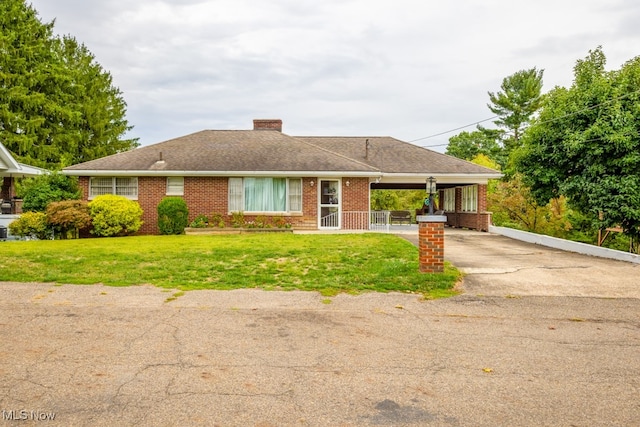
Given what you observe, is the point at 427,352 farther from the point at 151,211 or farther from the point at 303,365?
the point at 151,211

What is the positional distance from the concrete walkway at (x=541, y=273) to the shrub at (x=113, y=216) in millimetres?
12039

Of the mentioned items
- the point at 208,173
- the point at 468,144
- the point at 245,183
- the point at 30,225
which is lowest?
the point at 30,225

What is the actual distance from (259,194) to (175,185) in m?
3.70

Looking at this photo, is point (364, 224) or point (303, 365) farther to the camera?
point (364, 224)

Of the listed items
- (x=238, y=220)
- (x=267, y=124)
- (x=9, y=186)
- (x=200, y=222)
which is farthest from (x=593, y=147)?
(x=9, y=186)

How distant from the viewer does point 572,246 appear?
549 inches

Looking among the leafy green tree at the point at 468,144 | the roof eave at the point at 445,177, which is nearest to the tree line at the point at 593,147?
the roof eave at the point at 445,177

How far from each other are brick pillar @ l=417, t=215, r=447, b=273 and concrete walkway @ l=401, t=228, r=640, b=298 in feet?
2.32

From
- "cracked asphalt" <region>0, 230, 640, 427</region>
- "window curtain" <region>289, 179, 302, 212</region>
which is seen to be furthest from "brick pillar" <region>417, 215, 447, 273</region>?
"window curtain" <region>289, 179, 302, 212</region>

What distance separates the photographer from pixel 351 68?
23656mm

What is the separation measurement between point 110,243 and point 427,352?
1189 centimetres

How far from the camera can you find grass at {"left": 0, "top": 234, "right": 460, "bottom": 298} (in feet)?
28.2

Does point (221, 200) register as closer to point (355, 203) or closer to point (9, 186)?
point (355, 203)

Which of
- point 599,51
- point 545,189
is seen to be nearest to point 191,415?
point 545,189
